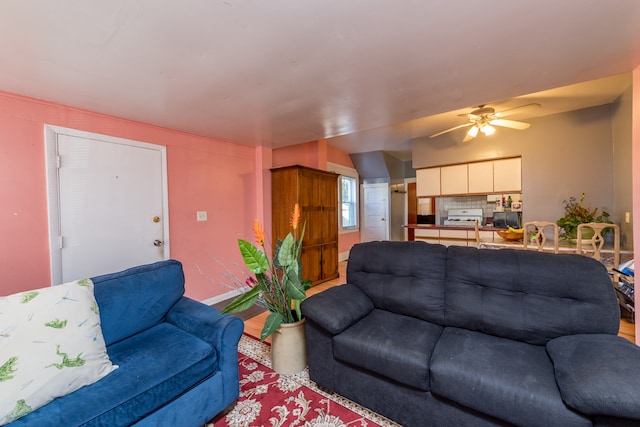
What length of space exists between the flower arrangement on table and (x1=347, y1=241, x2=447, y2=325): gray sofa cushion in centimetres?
51

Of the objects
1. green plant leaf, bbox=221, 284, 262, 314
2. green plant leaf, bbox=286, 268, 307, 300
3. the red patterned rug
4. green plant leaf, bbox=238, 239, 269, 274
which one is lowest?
the red patterned rug

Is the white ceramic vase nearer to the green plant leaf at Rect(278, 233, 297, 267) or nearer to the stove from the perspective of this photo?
the green plant leaf at Rect(278, 233, 297, 267)

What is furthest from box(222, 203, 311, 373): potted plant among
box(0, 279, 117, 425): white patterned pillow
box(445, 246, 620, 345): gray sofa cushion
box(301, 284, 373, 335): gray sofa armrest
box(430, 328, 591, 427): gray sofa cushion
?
box(445, 246, 620, 345): gray sofa cushion

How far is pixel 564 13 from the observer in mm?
1297

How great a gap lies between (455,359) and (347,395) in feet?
2.38

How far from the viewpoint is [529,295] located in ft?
5.17

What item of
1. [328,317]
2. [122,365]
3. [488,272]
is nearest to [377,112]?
[488,272]

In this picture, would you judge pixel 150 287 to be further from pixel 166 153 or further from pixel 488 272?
pixel 488 272

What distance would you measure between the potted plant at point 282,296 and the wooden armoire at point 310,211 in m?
1.89

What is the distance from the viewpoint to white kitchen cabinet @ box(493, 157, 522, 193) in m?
4.10

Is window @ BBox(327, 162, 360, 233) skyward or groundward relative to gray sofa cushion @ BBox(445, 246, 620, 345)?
skyward

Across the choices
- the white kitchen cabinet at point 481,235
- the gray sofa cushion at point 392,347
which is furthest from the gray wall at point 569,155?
the gray sofa cushion at point 392,347

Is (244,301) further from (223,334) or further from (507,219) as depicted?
(507,219)

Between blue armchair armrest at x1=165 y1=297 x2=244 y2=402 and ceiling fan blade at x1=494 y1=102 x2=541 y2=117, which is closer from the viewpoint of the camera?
blue armchair armrest at x1=165 y1=297 x2=244 y2=402
